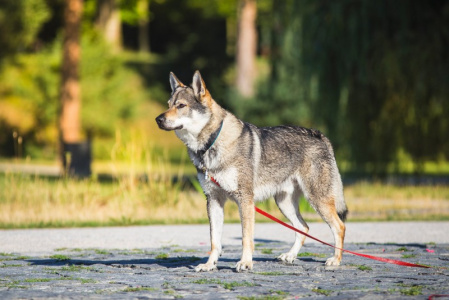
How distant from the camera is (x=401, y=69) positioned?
1809 cm

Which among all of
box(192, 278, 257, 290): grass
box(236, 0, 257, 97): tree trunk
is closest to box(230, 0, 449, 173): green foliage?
box(192, 278, 257, 290): grass

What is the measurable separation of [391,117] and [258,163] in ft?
36.9

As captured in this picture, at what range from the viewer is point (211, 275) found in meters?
7.41

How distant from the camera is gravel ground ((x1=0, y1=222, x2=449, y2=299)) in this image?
21.1ft

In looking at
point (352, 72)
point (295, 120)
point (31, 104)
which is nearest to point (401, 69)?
point (352, 72)

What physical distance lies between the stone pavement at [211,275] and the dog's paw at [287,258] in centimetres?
10

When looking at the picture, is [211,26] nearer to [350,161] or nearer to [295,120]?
[295,120]

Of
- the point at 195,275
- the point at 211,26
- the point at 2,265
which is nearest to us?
the point at 195,275

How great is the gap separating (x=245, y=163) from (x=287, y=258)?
1.21 metres

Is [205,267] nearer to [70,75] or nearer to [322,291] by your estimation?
[322,291]

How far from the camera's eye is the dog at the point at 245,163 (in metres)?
7.86

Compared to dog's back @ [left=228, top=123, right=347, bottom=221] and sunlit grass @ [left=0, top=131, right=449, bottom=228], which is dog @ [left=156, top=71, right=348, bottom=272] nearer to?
dog's back @ [left=228, top=123, right=347, bottom=221]

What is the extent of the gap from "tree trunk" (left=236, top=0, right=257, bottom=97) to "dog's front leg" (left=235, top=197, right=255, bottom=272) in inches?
1121

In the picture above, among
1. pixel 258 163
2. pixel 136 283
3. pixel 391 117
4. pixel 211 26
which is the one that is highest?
pixel 211 26
